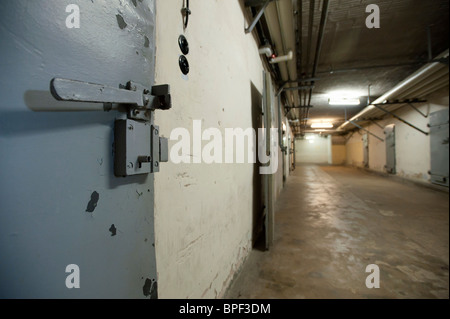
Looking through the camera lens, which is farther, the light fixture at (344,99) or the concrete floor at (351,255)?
the light fixture at (344,99)

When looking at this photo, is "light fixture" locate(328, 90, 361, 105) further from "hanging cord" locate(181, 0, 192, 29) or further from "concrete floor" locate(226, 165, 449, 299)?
"hanging cord" locate(181, 0, 192, 29)

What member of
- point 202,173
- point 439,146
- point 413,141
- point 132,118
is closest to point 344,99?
point 439,146

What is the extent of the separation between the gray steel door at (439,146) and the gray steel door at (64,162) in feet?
22.9

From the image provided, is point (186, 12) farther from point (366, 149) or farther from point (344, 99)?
point (366, 149)

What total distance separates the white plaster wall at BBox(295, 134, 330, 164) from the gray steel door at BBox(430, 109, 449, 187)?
11338 millimetres

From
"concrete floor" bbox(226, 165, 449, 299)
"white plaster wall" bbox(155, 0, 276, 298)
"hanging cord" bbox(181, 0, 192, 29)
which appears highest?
"hanging cord" bbox(181, 0, 192, 29)

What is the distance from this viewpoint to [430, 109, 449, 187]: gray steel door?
4.77 m

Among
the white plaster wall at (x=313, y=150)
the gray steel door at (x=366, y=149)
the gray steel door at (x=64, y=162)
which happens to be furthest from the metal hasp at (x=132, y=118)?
the white plaster wall at (x=313, y=150)

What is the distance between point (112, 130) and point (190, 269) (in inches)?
33.9

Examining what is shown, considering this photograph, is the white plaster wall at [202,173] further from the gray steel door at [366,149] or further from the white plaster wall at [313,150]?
the white plaster wall at [313,150]

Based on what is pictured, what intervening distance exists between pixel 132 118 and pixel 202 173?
68 cm

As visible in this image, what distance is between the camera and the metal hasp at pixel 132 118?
40 cm

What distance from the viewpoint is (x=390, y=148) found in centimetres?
775

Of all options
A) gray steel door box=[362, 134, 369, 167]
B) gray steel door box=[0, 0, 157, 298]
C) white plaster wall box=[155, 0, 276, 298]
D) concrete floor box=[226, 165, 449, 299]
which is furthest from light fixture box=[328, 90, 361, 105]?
gray steel door box=[362, 134, 369, 167]
